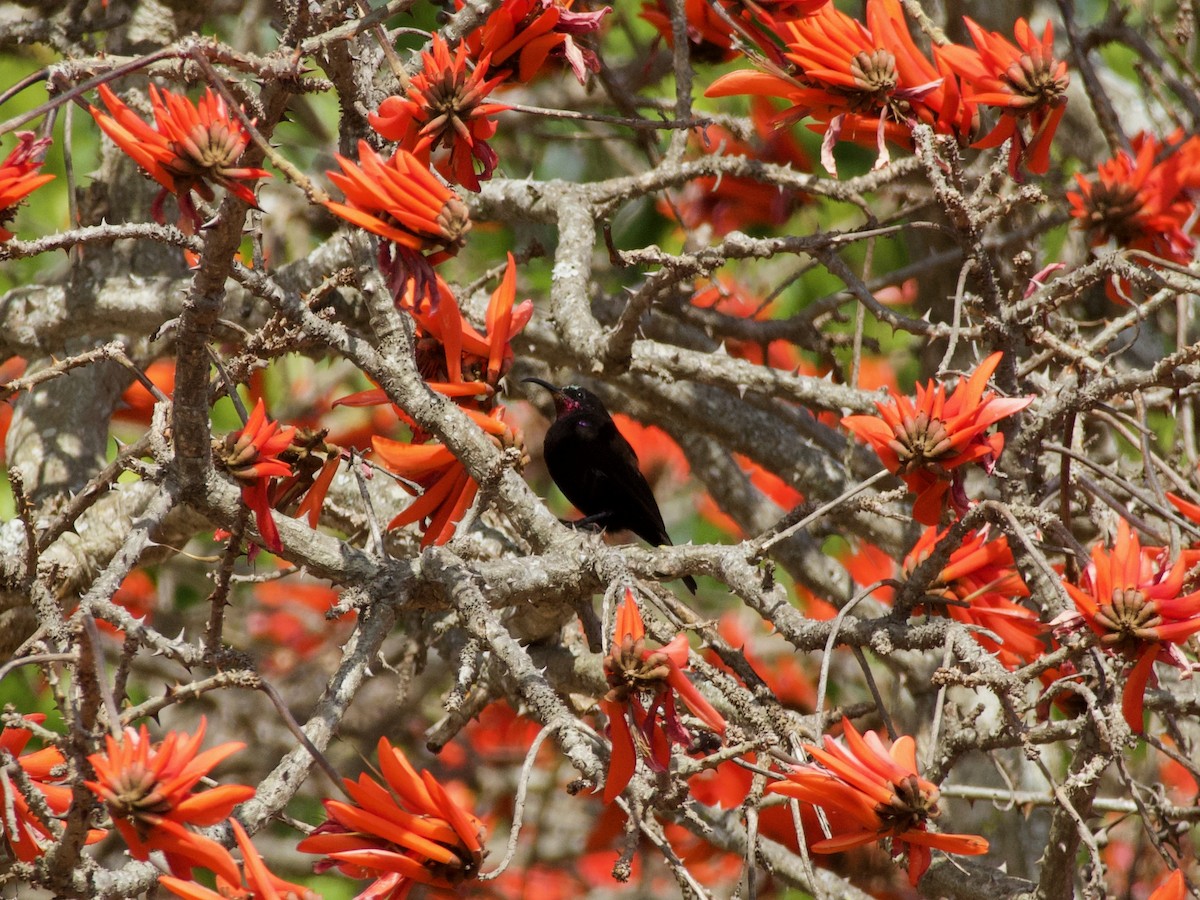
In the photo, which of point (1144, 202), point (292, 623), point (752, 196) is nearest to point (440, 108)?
point (1144, 202)

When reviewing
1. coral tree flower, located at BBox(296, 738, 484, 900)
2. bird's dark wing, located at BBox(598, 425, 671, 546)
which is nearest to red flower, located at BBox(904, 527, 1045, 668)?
coral tree flower, located at BBox(296, 738, 484, 900)

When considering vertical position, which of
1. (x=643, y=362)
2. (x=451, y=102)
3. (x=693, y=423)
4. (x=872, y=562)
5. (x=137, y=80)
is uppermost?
(x=137, y=80)

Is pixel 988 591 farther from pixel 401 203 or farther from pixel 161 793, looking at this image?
pixel 161 793

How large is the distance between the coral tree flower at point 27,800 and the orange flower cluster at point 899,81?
153 cm

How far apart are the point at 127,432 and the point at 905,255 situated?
2.97m

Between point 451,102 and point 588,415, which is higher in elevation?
point 451,102

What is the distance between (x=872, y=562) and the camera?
407cm

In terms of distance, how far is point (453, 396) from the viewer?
2178mm

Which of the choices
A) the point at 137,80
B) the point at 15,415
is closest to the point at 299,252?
the point at 137,80

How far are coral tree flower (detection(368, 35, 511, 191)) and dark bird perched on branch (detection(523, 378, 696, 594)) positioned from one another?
6.03 ft

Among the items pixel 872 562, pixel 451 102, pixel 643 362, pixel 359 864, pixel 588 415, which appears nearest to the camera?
pixel 359 864

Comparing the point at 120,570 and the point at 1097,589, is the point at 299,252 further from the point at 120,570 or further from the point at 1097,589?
the point at 1097,589

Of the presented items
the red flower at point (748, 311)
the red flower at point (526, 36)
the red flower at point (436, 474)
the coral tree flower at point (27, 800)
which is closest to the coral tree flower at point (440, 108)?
the red flower at point (526, 36)

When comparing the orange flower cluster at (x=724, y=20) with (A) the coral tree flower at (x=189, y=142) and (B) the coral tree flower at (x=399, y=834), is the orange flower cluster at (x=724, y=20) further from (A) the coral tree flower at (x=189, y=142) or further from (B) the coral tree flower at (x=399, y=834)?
(B) the coral tree flower at (x=399, y=834)
